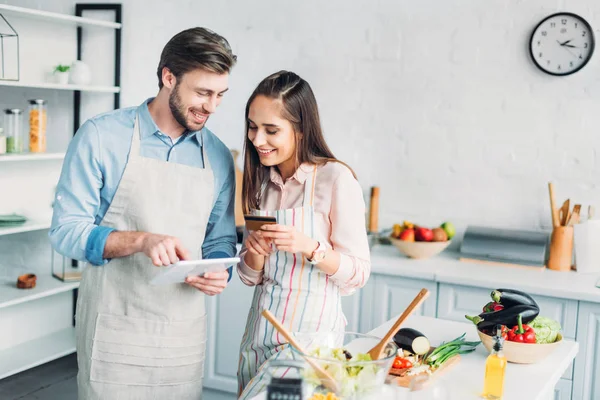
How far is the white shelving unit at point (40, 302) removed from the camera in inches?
Answer: 158

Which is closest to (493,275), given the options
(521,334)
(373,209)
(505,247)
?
(505,247)

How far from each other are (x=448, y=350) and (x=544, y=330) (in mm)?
291

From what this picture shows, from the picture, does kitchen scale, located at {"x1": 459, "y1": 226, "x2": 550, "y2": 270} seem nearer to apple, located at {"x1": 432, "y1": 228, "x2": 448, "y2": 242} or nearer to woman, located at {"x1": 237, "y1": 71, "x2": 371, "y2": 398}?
apple, located at {"x1": 432, "y1": 228, "x2": 448, "y2": 242}

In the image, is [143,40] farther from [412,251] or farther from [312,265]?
[312,265]

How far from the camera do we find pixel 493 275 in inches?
133

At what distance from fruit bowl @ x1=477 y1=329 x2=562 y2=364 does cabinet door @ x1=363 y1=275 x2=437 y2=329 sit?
4.16ft

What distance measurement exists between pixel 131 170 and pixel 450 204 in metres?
2.14

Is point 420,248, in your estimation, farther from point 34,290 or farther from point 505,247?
point 34,290

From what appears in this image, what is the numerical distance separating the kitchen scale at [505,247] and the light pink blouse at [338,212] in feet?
5.02

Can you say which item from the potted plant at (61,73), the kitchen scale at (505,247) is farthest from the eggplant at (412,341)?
the potted plant at (61,73)

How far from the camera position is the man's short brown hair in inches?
87.6

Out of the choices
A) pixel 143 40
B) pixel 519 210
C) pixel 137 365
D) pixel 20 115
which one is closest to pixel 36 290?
pixel 20 115

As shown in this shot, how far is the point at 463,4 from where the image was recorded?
12.5ft

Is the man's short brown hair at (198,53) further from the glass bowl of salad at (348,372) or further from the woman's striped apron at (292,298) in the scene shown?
the glass bowl of salad at (348,372)
